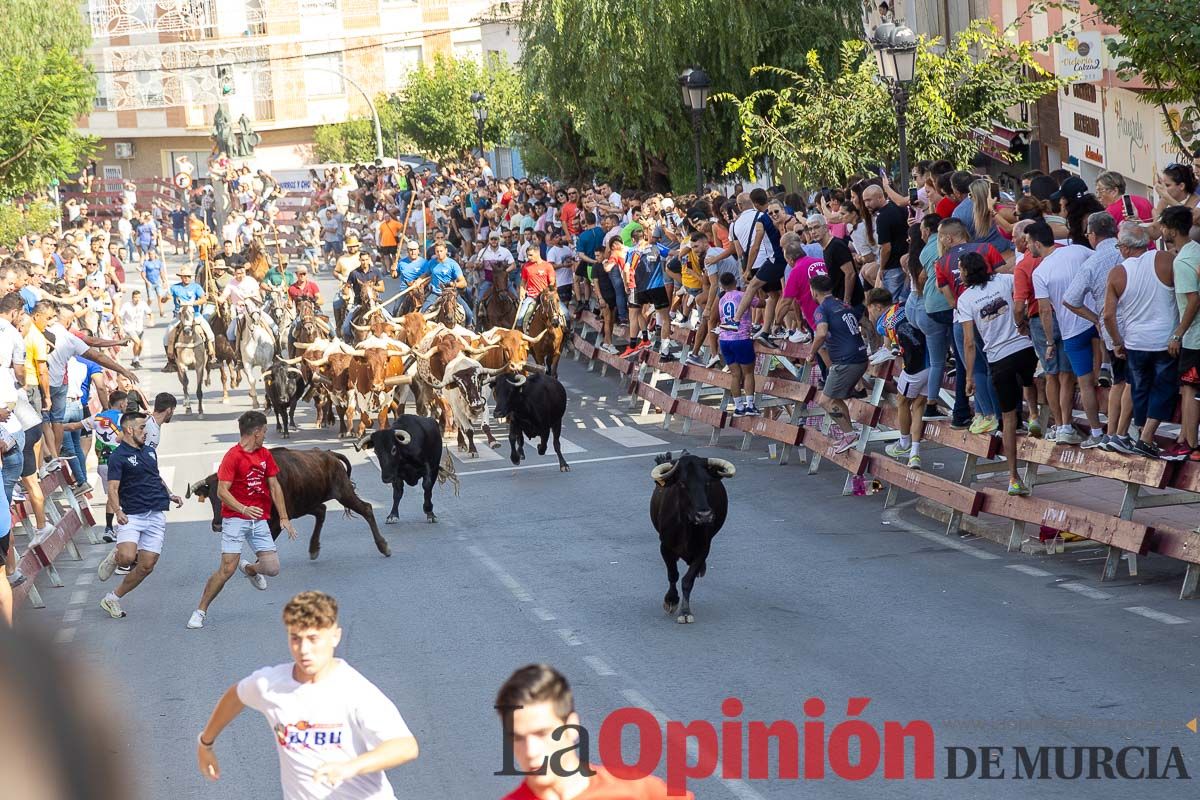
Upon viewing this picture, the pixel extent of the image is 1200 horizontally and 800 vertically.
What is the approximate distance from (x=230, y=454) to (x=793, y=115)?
13613 mm

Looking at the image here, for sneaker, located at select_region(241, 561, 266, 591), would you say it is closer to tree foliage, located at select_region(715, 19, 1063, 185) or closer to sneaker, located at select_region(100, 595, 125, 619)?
sneaker, located at select_region(100, 595, 125, 619)

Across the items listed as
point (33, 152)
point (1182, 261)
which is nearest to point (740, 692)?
point (1182, 261)

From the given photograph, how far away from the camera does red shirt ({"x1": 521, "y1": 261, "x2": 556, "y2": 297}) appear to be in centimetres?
2559

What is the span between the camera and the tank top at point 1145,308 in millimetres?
11836

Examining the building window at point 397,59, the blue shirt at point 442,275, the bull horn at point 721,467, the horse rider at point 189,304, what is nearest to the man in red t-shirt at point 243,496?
the bull horn at point 721,467

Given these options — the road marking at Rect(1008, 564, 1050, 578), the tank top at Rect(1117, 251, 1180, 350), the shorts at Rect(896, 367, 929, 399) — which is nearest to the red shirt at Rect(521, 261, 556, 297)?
the shorts at Rect(896, 367, 929, 399)

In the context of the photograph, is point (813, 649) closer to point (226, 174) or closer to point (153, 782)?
point (153, 782)

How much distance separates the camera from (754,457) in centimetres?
1908

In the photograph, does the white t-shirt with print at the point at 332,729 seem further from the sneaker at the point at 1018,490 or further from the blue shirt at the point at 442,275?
the blue shirt at the point at 442,275

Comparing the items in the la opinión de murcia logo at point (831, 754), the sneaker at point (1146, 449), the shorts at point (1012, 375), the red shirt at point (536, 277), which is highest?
the red shirt at point (536, 277)

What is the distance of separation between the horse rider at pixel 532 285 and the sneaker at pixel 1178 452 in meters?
14.2

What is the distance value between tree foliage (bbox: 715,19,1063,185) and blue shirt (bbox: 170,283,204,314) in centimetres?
1035

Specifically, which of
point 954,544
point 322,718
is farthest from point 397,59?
point 322,718

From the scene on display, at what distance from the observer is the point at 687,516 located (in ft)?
38.9
